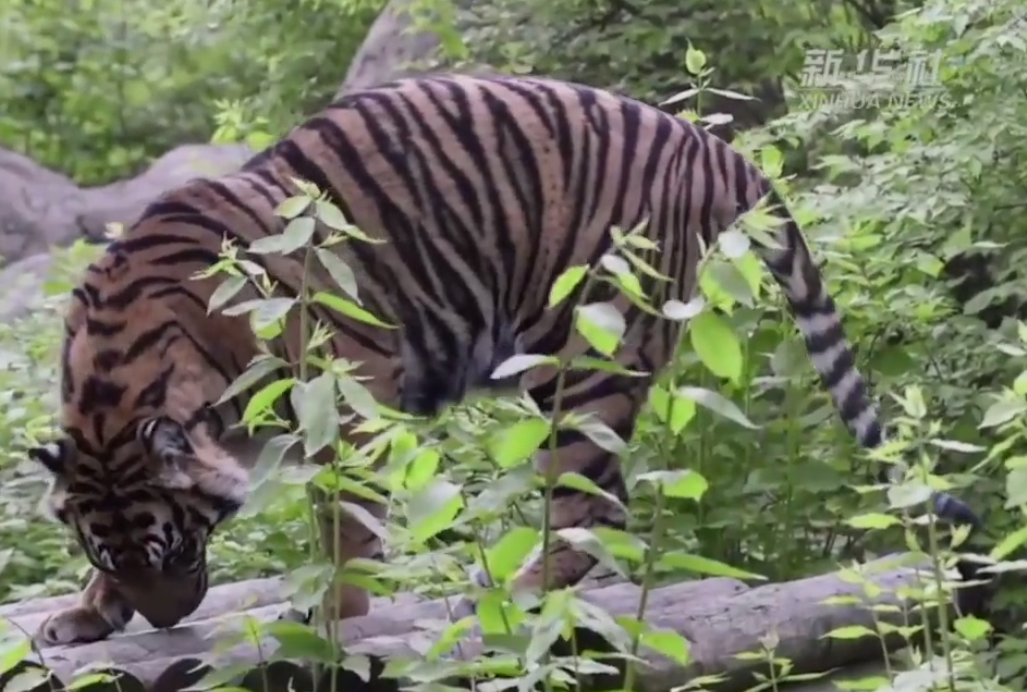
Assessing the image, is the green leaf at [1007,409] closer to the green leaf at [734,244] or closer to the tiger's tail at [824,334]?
the green leaf at [734,244]

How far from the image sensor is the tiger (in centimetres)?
218

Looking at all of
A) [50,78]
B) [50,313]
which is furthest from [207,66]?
[50,313]

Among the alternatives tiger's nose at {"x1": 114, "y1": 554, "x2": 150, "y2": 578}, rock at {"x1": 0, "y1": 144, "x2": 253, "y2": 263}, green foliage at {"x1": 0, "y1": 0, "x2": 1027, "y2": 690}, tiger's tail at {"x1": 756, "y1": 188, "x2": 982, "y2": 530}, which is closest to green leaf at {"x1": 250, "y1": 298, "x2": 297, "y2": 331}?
green foliage at {"x1": 0, "y1": 0, "x2": 1027, "y2": 690}

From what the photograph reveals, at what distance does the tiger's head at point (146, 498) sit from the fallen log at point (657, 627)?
109mm

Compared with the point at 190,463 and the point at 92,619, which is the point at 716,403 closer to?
the point at 190,463

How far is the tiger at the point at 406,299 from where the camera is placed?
7.14 ft

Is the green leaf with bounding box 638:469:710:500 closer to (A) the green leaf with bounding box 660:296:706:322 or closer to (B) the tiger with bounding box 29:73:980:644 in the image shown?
(A) the green leaf with bounding box 660:296:706:322

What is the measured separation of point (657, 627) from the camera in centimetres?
237

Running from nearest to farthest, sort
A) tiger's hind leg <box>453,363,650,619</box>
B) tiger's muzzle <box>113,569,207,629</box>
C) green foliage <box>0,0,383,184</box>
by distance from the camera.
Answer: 1. tiger's muzzle <box>113,569,207,629</box>
2. tiger's hind leg <box>453,363,650,619</box>
3. green foliage <box>0,0,383,184</box>

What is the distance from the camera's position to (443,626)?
1.66 m

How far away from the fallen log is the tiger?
67 mm

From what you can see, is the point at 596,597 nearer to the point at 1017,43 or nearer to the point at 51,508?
the point at 51,508

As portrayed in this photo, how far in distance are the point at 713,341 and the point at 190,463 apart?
1.07 metres

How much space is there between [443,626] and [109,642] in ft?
2.62
